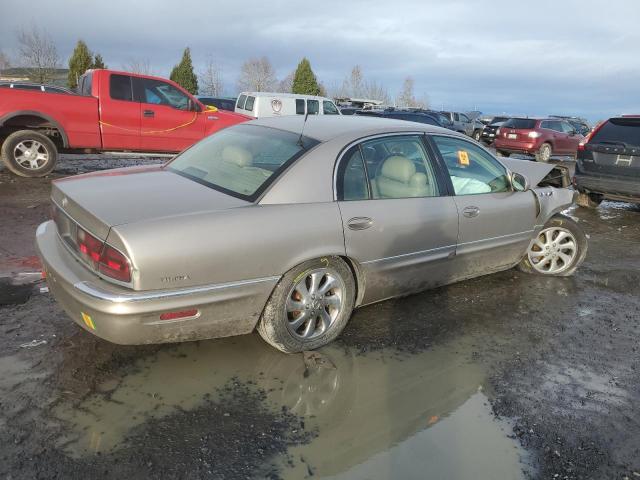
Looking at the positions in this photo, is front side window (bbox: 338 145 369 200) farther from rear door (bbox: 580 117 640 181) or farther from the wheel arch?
the wheel arch

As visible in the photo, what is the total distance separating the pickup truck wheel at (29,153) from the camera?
8.39m

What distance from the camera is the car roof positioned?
370 centimetres

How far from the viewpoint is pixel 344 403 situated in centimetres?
295

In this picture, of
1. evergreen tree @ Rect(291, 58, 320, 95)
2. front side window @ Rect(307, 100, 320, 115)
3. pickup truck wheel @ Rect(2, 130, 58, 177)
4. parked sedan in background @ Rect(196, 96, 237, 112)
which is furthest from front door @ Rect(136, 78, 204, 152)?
evergreen tree @ Rect(291, 58, 320, 95)

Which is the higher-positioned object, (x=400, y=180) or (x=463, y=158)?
(x=463, y=158)

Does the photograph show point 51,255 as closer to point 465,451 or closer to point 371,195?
point 371,195

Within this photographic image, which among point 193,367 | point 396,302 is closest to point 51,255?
point 193,367

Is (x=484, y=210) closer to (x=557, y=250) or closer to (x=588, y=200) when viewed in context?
(x=557, y=250)

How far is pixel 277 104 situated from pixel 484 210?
1341cm

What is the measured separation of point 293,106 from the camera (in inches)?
673

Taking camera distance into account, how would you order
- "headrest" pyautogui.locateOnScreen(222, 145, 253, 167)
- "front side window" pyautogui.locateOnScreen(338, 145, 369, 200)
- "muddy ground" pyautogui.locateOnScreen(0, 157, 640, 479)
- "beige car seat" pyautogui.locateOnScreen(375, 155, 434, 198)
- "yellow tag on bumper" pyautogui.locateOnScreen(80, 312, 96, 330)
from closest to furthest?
"muddy ground" pyautogui.locateOnScreen(0, 157, 640, 479) → "yellow tag on bumper" pyautogui.locateOnScreen(80, 312, 96, 330) → "front side window" pyautogui.locateOnScreen(338, 145, 369, 200) → "headrest" pyautogui.locateOnScreen(222, 145, 253, 167) → "beige car seat" pyautogui.locateOnScreen(375, 155, 434, 198)

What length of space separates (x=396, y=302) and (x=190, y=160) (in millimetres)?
2017

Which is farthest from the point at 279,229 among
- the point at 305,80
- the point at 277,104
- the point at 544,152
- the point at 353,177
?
the point at 305,80

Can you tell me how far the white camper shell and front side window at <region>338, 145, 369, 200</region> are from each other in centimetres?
1290
